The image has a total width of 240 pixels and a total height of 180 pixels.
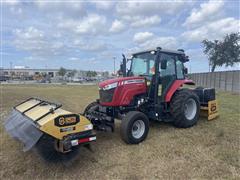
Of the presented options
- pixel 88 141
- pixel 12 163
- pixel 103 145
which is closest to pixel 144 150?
pixel 103 145

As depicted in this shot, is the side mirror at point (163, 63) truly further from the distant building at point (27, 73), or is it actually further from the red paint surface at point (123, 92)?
the distant building at point (27, 73)

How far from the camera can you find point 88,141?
475 centimetres

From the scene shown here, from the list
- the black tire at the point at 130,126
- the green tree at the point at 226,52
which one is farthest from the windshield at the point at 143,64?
the green tree at the point at 226,52

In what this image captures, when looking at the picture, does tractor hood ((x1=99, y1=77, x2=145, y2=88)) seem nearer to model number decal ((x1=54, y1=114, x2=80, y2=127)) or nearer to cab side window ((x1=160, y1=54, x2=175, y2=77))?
cab side window ((x1=160, y1=54, x2=175, y2=77))

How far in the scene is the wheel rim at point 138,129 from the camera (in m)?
6.03

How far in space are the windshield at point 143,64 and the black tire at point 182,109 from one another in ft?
3.48

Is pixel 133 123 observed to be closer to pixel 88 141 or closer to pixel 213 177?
pixel 88 141

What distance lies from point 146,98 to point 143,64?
1101mm

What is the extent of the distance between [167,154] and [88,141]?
1770mm

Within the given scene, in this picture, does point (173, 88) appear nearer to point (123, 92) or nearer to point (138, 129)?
point (123, 92)

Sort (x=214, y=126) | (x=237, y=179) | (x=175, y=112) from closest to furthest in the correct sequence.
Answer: (x=237, y=179), (x=175, y=112), (x=214, y=126)

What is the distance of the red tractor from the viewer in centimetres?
611

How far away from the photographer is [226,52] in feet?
129

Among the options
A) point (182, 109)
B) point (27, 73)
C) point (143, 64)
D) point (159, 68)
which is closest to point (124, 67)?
point (143, 64)
